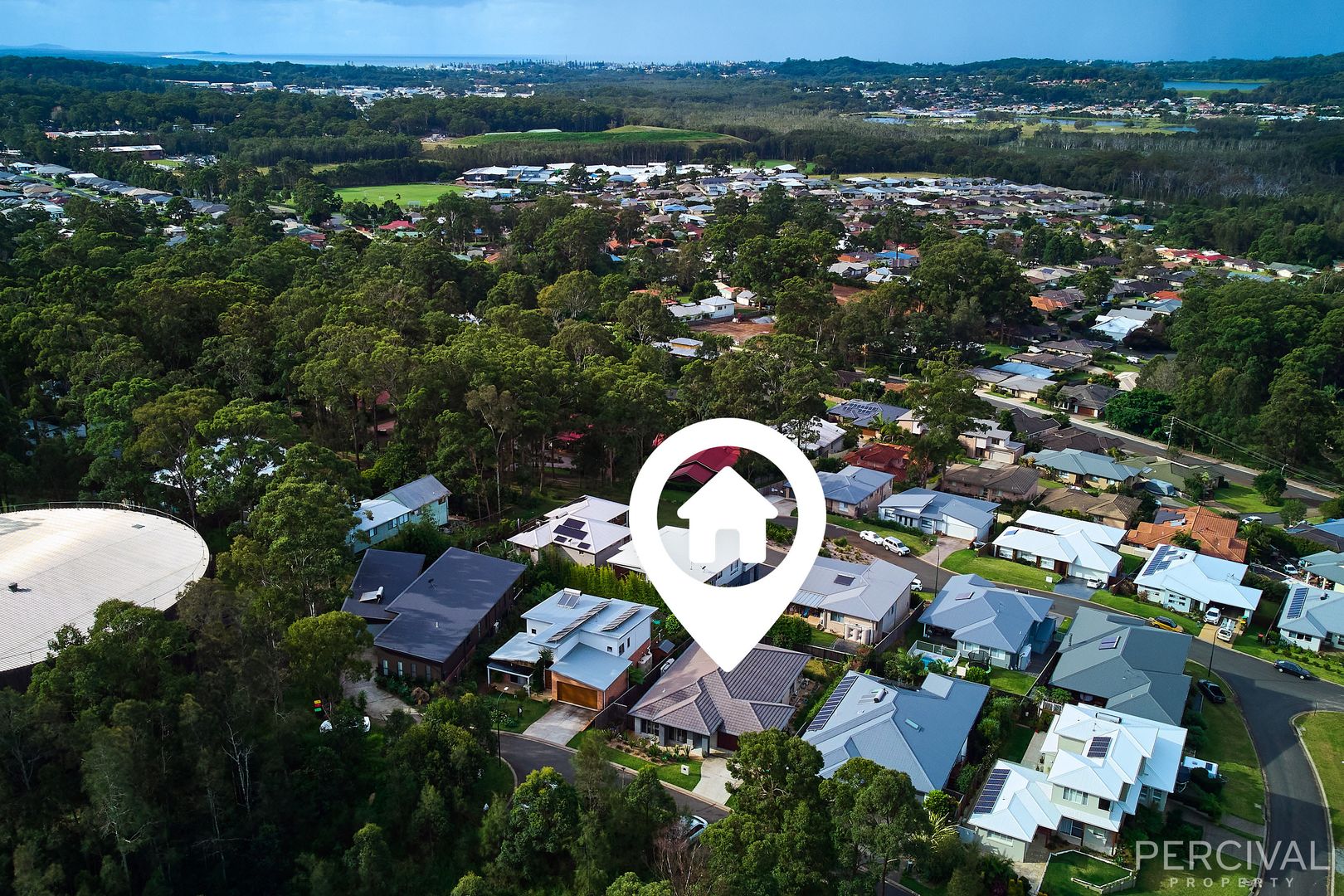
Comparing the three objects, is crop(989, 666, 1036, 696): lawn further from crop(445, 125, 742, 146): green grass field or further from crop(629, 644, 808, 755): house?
crop(445, 125, 742, 146): green grass field

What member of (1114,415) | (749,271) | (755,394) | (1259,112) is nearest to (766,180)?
(749,271)

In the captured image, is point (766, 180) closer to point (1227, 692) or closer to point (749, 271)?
point (749, 271)

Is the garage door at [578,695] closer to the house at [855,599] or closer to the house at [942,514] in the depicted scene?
the house at [855,599]

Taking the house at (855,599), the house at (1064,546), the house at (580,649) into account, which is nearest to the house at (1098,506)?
the house at (1064,546)

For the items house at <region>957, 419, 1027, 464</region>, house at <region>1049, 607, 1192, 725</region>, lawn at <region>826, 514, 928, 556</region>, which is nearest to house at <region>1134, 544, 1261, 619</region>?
house at <region>1049, 607, 1192, 725</region>

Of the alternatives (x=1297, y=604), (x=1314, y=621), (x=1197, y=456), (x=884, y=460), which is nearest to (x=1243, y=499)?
(x=1197, y=456)

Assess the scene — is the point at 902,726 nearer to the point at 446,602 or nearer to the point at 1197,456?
the point at 446,602
